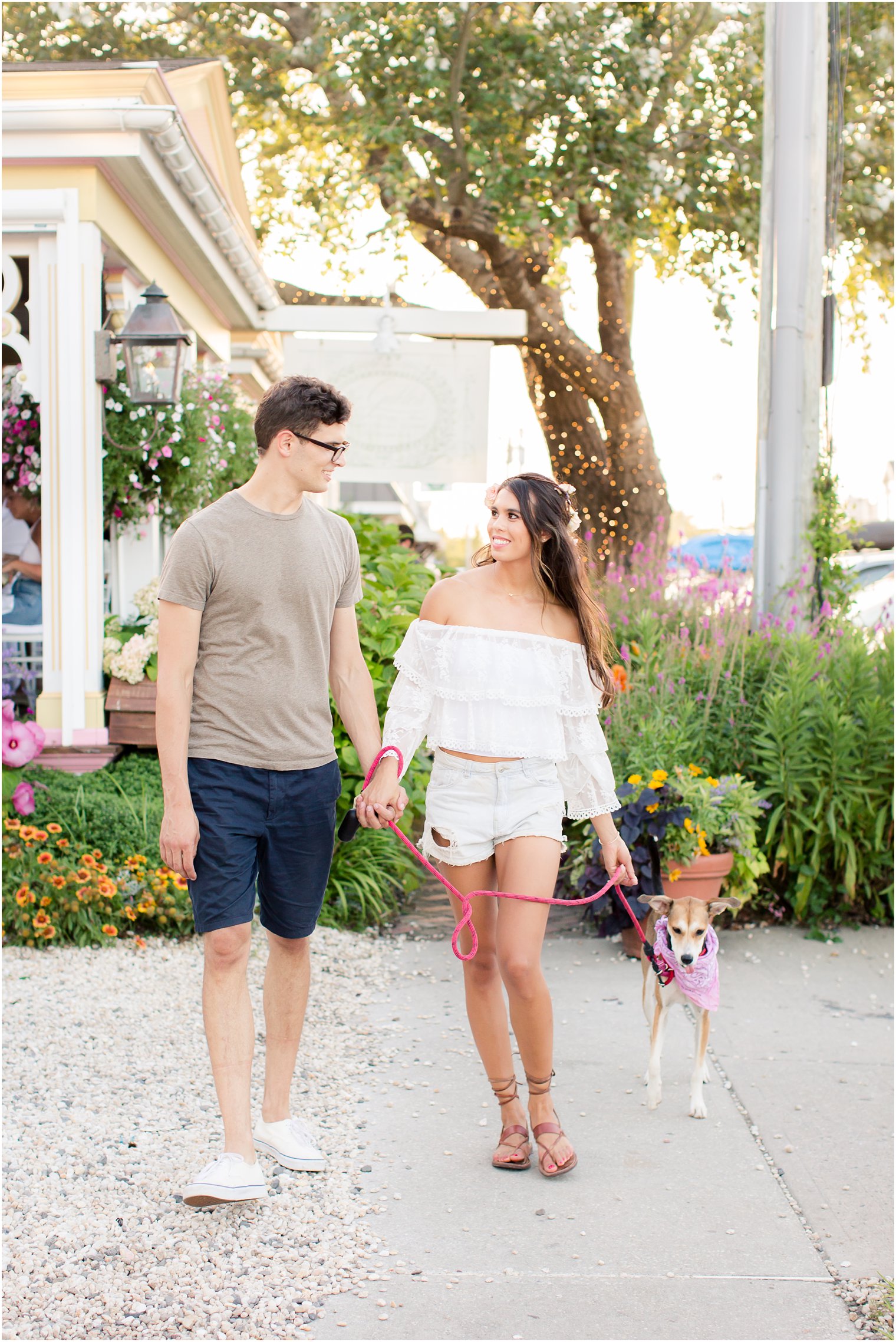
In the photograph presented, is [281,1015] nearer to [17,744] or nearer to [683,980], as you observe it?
[683,980]

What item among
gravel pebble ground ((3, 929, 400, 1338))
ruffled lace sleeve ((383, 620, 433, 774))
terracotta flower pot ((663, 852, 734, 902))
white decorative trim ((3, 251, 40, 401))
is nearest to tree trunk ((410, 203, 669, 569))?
white decorative trim ((3, 251, 40, 401))

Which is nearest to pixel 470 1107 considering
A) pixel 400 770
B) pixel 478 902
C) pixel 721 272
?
pixel 478 902

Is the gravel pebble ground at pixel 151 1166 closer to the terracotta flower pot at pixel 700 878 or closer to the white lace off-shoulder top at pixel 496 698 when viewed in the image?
the white lace off-shoulder top at pixel 496 698

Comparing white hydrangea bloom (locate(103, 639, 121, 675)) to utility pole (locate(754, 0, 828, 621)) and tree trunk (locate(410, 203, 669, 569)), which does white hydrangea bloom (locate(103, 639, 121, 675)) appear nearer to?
utility pole (locate(754, 0, 828, 621))

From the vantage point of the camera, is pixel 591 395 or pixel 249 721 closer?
pixel 249 721

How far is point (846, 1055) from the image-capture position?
407cm

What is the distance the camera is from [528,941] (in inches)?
119

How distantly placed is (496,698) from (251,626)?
2.21ft

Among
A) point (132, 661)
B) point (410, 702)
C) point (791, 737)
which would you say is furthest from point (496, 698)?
point (132, 661)

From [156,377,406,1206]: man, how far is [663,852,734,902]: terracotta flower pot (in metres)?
2.26

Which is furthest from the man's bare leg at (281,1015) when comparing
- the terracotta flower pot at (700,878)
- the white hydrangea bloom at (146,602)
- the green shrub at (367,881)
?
the white hydrangea bloom at (146,602)

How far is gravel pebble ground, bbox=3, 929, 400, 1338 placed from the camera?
252cm

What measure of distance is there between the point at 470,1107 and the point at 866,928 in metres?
2.64

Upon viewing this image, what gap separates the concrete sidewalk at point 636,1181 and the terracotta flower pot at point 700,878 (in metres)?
0.40
